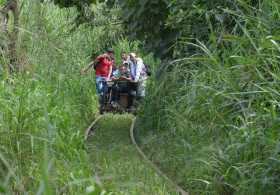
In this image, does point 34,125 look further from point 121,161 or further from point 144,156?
point 144,156

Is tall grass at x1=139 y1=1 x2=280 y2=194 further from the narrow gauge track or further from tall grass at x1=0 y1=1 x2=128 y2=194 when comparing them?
tall grass at x1=0 y1=1 x2=128 y2=194

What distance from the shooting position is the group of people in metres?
15.9

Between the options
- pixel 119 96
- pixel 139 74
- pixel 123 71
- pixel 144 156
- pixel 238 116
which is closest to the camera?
pixel 238 116

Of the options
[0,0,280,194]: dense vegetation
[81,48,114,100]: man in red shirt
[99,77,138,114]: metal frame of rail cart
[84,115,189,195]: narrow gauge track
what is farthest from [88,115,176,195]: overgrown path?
[81,48,114,100]: man in red shirt

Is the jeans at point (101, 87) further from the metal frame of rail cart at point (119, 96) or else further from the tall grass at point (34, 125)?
the tall grass at point (34, 125)

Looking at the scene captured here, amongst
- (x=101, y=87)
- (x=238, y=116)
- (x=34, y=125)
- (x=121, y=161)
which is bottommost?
(x=121, y=161)

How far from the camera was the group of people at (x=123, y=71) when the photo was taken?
1594cm

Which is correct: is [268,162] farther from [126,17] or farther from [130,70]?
[130,70]

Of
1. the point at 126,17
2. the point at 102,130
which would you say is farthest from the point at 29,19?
the point at 102,130

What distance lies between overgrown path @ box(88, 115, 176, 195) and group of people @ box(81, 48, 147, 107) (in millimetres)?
1371

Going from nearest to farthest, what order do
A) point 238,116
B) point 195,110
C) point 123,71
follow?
point 238,116 < point 195,110 < point 123,71

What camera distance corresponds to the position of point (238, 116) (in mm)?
5906

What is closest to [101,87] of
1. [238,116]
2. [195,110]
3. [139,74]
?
[139,74]

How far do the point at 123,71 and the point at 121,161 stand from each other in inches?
301
